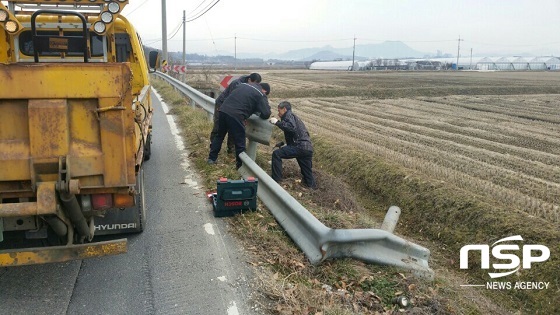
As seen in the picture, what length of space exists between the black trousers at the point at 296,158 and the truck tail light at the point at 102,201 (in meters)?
4.06

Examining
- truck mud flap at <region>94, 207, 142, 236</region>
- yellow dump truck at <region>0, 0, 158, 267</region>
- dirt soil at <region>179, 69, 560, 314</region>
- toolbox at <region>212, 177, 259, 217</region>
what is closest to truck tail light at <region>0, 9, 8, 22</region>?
yellow dump truck at <region>0, 0, 158, 267</region>

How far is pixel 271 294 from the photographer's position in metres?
3.96

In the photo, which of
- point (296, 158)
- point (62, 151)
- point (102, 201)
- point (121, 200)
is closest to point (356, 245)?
point (121, 200)

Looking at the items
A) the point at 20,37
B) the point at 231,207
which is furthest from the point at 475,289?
the point at 20,37

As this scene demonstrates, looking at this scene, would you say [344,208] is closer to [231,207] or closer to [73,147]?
[231,207]

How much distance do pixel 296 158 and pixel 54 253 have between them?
4590mm

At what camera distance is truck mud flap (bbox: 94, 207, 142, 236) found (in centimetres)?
498

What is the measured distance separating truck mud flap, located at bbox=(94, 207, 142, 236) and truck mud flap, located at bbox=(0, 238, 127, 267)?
1.07 metres

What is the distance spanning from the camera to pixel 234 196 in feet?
18.6

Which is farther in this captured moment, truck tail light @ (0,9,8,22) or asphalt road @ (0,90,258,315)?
truck tail light @ (0,9,8,22)

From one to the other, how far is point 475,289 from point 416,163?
13.2ft

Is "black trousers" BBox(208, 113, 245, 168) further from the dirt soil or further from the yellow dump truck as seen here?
the yellow dump truck

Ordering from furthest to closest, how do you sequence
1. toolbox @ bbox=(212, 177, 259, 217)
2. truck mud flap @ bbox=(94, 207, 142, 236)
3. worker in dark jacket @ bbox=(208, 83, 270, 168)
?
1. worker in dark jacket @ bbox=(208, 83, 270, 168)
2. toolbox @ bbox=(212, 177, 259, 217)
3. truck mud flap @ bbox=(94, 207, 142, 236)

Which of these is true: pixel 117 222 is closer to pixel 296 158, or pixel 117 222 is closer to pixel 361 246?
pixel 361 246
